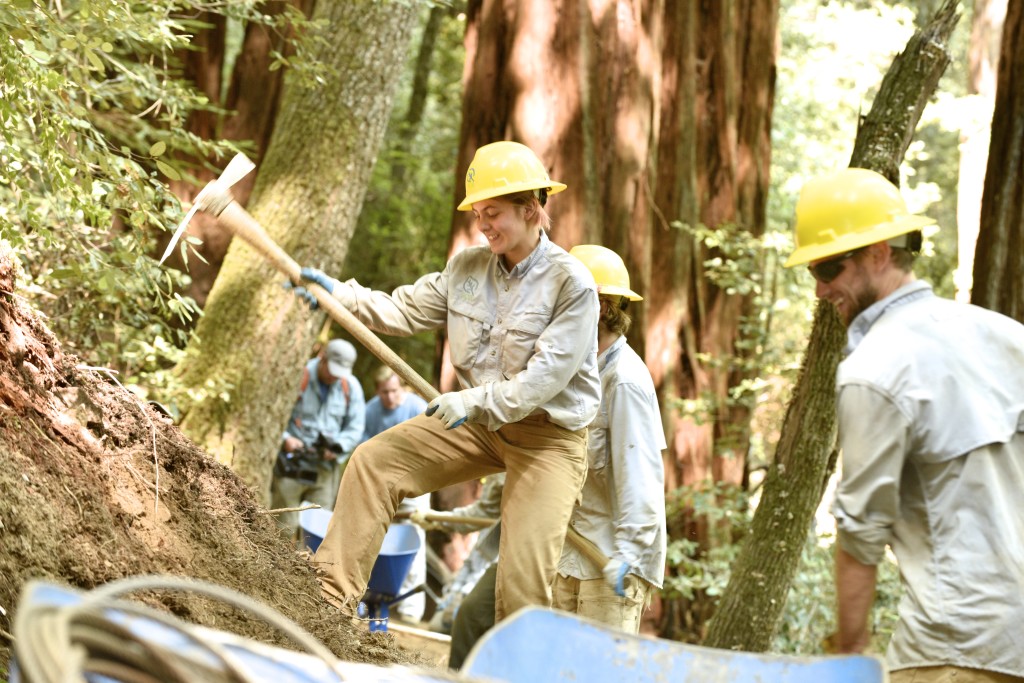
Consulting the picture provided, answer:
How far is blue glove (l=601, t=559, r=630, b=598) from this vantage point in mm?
4797

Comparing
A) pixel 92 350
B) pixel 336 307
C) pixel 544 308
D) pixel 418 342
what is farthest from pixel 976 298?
pixel 418 342

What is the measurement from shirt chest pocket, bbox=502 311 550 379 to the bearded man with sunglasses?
1747 millimetres

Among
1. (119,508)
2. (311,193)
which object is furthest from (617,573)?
(311,193)

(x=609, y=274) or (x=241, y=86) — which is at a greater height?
(x=241, y=86)

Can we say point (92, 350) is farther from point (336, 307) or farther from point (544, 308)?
point (544, 308)

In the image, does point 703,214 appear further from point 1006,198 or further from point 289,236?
point 289,236

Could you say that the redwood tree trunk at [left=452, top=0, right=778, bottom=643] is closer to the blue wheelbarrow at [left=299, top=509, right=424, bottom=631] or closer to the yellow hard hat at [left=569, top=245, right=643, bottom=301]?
the blue wheelbarrow at [left=299, top=509, right=424, bottom=631]

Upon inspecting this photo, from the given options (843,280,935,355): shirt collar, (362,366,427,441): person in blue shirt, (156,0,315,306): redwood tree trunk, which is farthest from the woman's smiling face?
(156,0,315,306): redwood tree trunk

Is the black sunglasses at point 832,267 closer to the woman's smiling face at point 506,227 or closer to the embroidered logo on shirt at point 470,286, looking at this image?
the woman's smiling face at point 506,227

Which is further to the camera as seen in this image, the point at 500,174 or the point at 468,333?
the point at 468,333

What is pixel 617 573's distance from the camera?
4.79 meters

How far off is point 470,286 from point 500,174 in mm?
507

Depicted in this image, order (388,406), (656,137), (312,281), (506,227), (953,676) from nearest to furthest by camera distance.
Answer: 1. (953,676)
2. (506,227)
3. (312,281)
4. (388,406)
5. (656,137)

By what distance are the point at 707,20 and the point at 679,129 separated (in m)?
1.46
